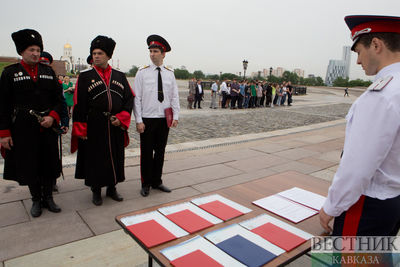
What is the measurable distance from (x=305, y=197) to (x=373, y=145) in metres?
1.10

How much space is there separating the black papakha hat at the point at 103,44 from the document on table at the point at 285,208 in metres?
2.32

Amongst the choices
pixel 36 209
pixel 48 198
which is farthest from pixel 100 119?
pixel 36 209

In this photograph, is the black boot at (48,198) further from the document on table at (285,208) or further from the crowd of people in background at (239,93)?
the crowd of people in background at (239,93)

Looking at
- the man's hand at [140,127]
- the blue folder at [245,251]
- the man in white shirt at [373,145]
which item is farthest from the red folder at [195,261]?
the man's hand at [140,127]

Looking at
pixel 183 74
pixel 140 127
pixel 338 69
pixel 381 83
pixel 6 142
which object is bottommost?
pixel 6 142

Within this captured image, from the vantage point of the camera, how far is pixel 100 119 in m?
3.19

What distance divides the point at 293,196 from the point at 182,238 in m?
1.01

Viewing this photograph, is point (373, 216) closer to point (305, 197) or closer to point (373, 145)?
point (373, 145)

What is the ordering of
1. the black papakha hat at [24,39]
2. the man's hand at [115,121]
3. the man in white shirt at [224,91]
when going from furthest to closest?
the man in white shirt at [224,91]
the man's hand at [115,121]
the black papakha hat at [24,39]

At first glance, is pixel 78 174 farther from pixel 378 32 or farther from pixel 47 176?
pixel 378 32

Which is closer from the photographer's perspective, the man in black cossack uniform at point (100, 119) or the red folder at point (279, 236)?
the red folder at point (279, 236)

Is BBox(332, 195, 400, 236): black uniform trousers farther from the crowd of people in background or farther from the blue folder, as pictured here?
the crowd of people in background

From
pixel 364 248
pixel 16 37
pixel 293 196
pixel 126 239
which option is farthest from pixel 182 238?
pixel 16 37

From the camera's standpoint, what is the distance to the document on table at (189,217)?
5.33 ft
